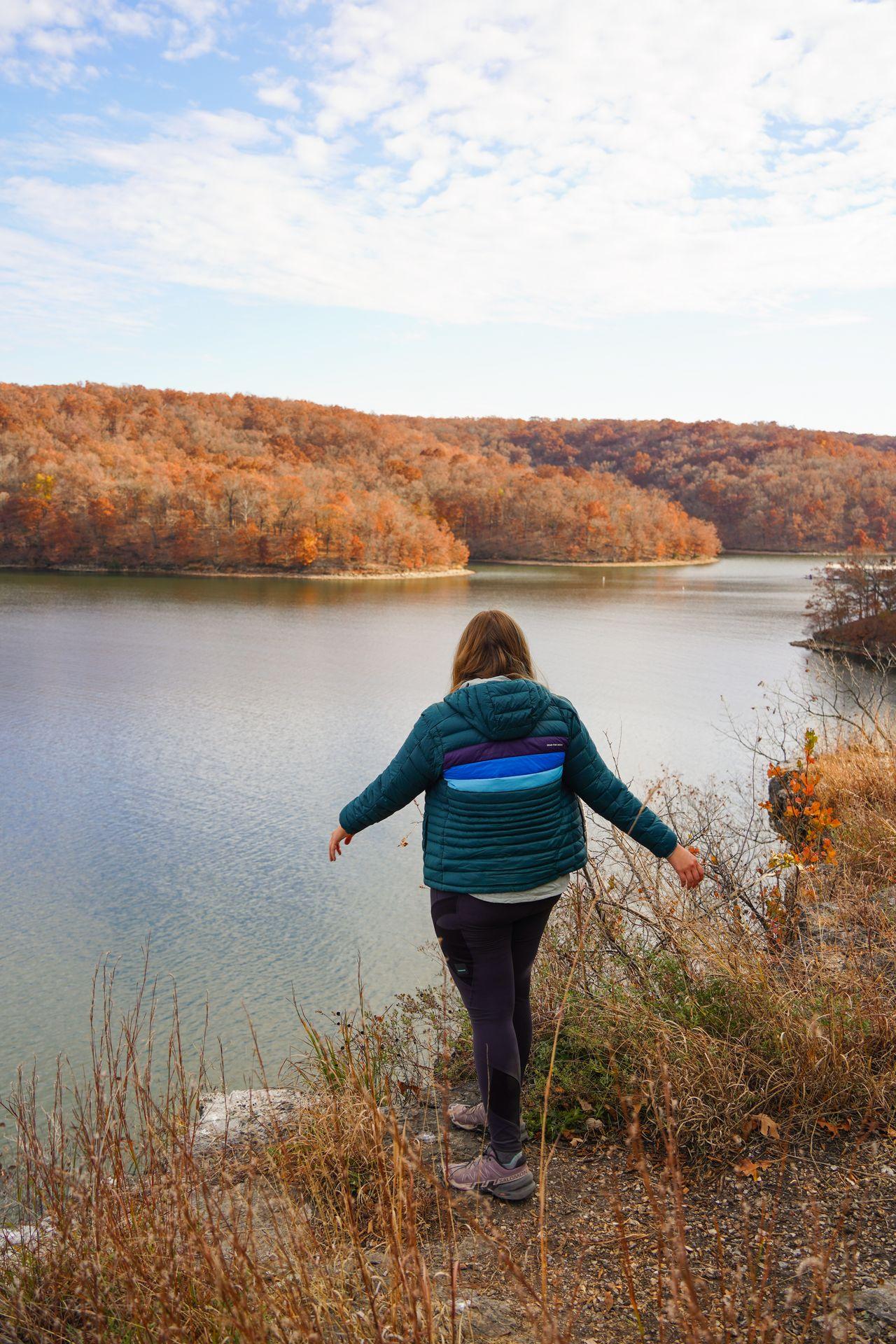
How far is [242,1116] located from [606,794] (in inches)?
83.7

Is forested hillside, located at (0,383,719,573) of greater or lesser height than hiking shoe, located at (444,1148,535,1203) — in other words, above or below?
above

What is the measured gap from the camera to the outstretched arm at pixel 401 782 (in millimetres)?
2389

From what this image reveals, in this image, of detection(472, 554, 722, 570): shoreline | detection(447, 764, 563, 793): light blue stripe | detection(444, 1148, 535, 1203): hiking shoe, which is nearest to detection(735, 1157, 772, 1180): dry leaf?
detection(444, 1148, 535, 1203): hiking shoe

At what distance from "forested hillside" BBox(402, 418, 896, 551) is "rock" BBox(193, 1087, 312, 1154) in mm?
80200

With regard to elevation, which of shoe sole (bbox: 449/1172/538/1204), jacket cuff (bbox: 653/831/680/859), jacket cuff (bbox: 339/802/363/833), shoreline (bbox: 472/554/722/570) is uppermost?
shoreline (bbox: 472/554/722/570)

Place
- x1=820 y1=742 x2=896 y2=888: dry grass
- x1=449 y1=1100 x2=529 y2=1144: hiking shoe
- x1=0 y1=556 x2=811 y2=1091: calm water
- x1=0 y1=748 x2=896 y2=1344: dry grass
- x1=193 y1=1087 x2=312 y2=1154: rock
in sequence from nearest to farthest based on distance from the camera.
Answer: x1=0 y1=748 x2=896 y2=1344: dry grass < x1=449 y1=1100 x2=529 y2=1144: hiking shoe < x1=193 y1=1087 x2=312 y2=1154: rock < x1=820 y1=742 x2=896 y2=888: dry grass < x1=0 y1=556 x2=811 y2=1091: calm water

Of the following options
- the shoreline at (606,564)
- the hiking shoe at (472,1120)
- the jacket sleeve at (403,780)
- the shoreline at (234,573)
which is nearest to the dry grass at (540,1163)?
the hiking shoe at (472,1120)

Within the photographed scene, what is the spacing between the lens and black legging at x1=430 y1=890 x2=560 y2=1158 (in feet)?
7.74

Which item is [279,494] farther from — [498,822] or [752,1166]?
[752,1166]

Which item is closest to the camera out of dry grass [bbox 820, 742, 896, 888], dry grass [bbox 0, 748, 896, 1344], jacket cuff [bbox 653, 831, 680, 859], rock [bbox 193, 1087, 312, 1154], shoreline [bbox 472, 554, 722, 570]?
dry grass [bbox 0, 748, 896, 1344]

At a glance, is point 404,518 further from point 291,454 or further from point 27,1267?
point 27,1267

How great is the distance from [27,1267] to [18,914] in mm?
6049

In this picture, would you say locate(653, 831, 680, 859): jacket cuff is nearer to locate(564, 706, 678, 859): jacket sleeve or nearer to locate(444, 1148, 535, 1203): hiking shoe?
locate(564, 706, 678, 859): jacket sleeve

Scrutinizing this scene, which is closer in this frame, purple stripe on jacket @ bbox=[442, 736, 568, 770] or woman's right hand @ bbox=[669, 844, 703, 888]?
purple stripe on jacket @ bbox=[442, 736, 568, 770]
